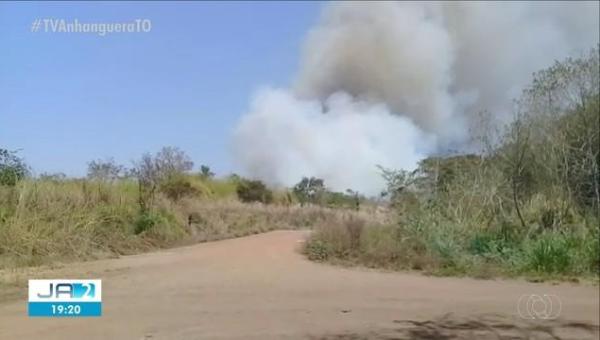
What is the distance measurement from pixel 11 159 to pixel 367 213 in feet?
36.8

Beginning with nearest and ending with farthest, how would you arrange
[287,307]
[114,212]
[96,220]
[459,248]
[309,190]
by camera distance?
[287,307], [96,220], [114,212], [459,248], [309,190]

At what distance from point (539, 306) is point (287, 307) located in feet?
11.4

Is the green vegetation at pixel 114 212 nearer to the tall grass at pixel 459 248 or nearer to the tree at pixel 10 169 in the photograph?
the tree at pixel 10 169

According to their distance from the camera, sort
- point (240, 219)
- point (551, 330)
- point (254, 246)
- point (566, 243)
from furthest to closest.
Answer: point (240, 219)
point (254, 246)
point (566, 243)
point (551, 330)

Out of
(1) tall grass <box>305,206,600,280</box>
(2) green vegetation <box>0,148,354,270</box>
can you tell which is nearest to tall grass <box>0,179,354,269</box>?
(2) green vegetation <box>0,148,354,270</box>

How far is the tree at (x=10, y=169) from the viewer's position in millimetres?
6645

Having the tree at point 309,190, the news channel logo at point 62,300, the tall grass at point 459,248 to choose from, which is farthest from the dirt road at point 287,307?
the tree at point 309,190

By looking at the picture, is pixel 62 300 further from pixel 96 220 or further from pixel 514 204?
pixel 514 204

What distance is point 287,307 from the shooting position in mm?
7887

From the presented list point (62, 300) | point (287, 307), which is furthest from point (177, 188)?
point (62, 300)

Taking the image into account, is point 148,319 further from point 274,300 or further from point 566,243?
point 566,243

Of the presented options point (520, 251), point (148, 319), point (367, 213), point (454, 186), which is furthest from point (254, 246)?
point (148, 319)

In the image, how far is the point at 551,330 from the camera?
705cm

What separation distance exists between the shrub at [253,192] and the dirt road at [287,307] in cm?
1094
